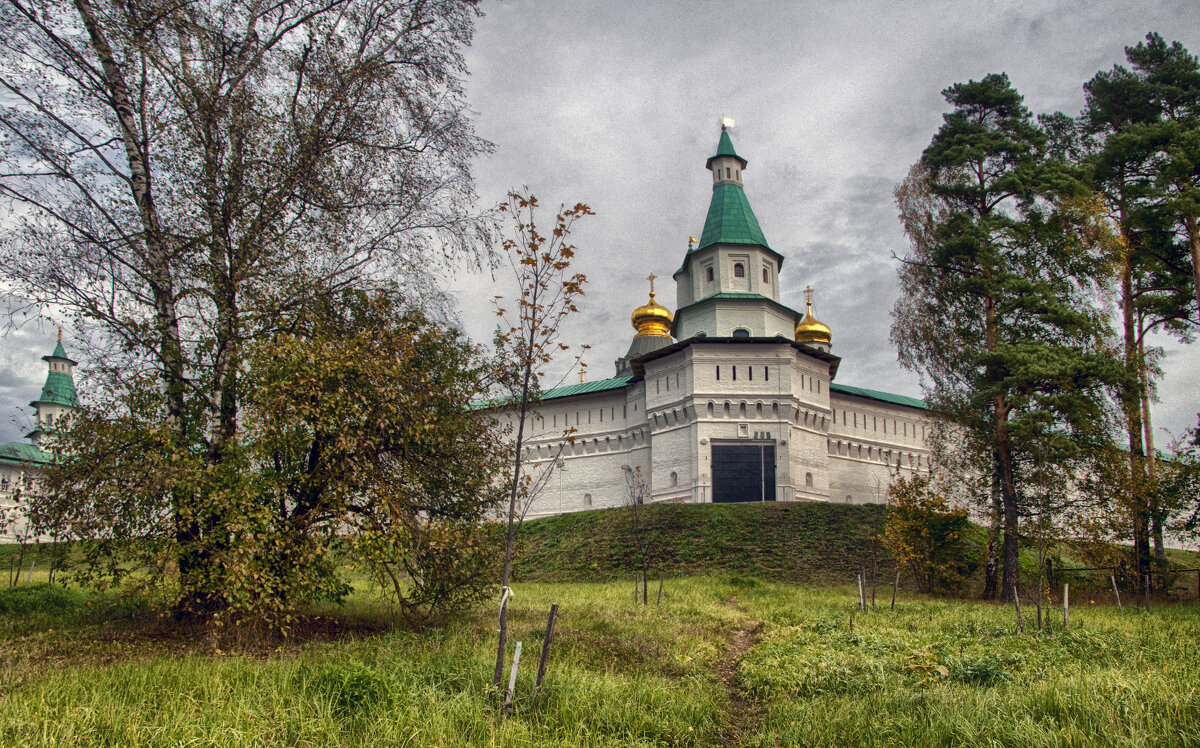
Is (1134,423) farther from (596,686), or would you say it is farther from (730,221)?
(730,221)

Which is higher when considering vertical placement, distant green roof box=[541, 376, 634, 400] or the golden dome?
the golden dome

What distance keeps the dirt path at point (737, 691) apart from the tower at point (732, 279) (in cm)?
2291

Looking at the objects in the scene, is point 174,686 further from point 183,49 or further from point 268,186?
point 183,49

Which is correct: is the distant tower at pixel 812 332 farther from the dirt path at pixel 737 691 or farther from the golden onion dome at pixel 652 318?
the dirt path at pixel 737 691

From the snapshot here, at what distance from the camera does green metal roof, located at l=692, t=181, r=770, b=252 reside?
35.6 metres

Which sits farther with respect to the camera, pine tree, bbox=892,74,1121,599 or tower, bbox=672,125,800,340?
tower, bbox=672,125,800,340

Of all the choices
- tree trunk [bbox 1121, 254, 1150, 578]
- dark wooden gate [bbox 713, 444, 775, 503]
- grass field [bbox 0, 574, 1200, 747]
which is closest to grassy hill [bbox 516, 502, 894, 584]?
dark wooden gate [bbox 713, 444, 775, 503]

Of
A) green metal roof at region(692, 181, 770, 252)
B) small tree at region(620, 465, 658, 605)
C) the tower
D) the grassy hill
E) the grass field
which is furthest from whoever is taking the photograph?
green metal roof at region(692, 181, 770, 252)

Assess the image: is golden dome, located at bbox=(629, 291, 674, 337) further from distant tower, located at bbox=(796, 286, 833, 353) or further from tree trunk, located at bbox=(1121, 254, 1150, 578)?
tree trunk, located at bbox=(1121, 254, 1150, 578)

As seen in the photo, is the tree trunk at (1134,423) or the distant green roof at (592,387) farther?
the distant green roof at (592,387)

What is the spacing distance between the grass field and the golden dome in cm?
3483

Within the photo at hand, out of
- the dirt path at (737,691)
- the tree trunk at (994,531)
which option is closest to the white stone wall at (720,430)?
the tree trunk at (994,531)

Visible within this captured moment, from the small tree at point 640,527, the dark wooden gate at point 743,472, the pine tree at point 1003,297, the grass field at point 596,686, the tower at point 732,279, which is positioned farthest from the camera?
the tower at point 732,279

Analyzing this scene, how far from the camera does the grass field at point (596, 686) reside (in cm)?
505
